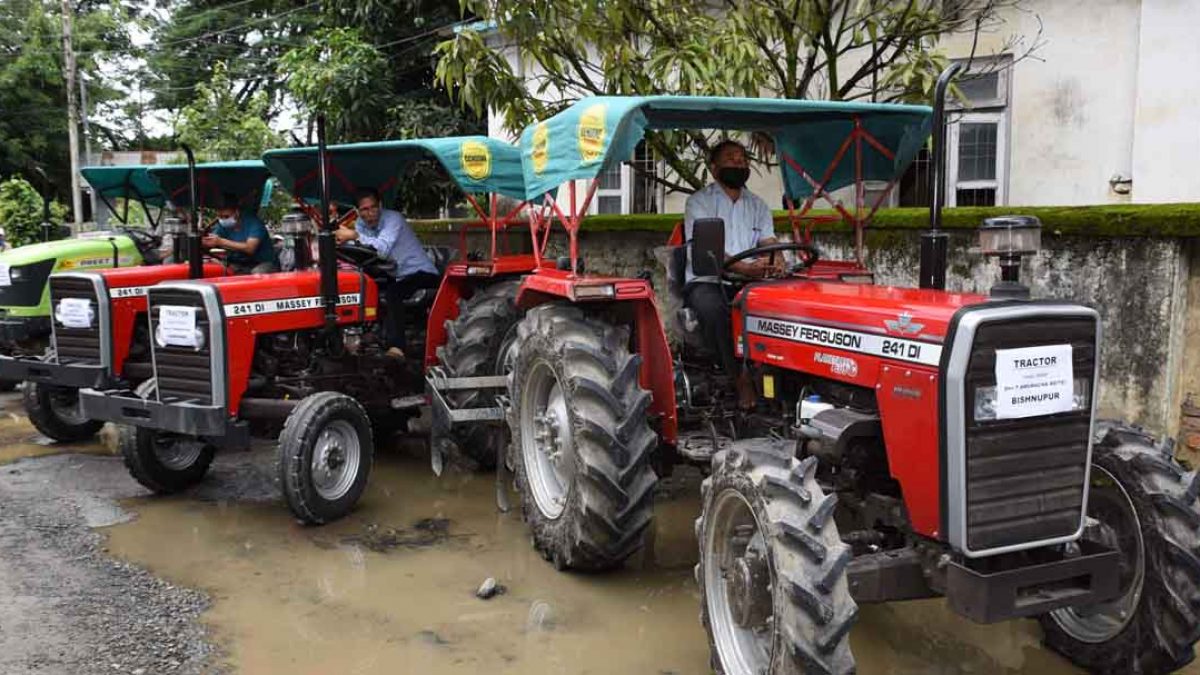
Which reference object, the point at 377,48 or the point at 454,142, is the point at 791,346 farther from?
the point at 377,48

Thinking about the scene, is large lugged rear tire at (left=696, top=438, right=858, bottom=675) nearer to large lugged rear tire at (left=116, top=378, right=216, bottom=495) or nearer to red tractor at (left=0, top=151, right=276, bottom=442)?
large lugged rear tire at (left=116, top=378, right=216, bottom=495)

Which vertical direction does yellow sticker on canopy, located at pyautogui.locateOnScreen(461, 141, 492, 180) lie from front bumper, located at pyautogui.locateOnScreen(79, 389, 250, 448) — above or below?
above

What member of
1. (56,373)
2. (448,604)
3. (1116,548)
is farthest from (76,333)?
(1116,548)

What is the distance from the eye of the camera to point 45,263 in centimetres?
909

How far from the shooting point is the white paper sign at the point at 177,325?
6.09 meters

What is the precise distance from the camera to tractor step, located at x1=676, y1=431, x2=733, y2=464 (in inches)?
195

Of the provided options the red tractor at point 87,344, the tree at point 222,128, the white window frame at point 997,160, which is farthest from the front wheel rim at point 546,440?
the tree at point 222,128

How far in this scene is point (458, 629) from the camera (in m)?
4.52

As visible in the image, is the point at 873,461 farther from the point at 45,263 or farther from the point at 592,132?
the point at 45,263

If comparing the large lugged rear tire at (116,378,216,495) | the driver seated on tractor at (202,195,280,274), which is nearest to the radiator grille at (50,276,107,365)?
the large lugged rear tire at (116,378,216,495)

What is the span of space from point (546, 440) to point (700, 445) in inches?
34.4

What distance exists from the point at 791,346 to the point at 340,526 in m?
3.05

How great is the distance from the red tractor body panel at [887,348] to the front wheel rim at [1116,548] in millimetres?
720

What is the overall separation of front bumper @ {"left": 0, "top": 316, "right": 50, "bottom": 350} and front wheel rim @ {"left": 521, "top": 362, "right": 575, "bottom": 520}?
18.8 feet
